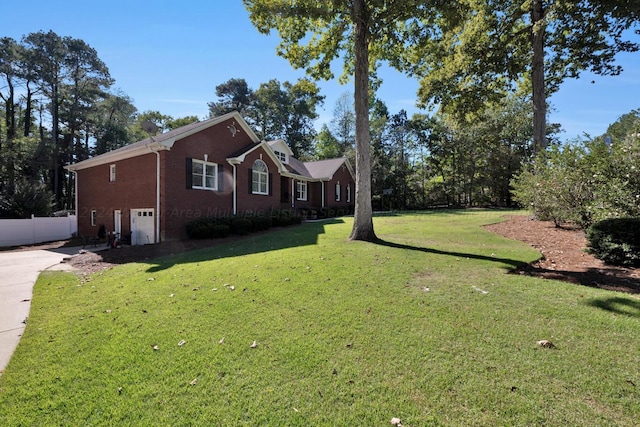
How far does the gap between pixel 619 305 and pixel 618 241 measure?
333 centimetres

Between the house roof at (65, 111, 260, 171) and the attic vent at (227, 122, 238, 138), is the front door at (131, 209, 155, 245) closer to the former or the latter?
the house roof at (65, 111, 260, 171)

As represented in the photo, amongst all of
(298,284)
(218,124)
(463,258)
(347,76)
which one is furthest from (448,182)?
(298,284)

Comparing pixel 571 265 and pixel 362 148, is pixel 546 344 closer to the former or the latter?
pixel 571 265

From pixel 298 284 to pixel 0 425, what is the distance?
3.71 meters

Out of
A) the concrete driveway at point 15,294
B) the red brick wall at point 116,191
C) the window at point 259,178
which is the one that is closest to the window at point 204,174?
the red brick wall at point 116,191

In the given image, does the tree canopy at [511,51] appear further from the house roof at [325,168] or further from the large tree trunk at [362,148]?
the house roof at [325,168]

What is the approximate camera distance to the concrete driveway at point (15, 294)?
12.8ft

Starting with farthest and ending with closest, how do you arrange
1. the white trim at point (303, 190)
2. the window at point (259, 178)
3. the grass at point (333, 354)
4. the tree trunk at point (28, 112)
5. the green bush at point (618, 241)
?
the tree trunk at point (28, 112)
the white trim at point (303, 190)
the window at point (259, 178)
the green bush at point (618, 241)
the grass at point (333, 354)

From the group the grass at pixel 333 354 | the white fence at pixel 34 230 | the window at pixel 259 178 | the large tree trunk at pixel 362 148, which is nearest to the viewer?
the grass at pixel 333 354

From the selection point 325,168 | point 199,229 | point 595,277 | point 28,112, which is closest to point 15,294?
point 199,229

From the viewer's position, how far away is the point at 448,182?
36062 millimetres

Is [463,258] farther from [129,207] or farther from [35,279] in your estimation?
[129,207]

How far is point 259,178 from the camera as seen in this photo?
1792 centimetres

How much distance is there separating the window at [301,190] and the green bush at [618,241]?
61.7 ft
